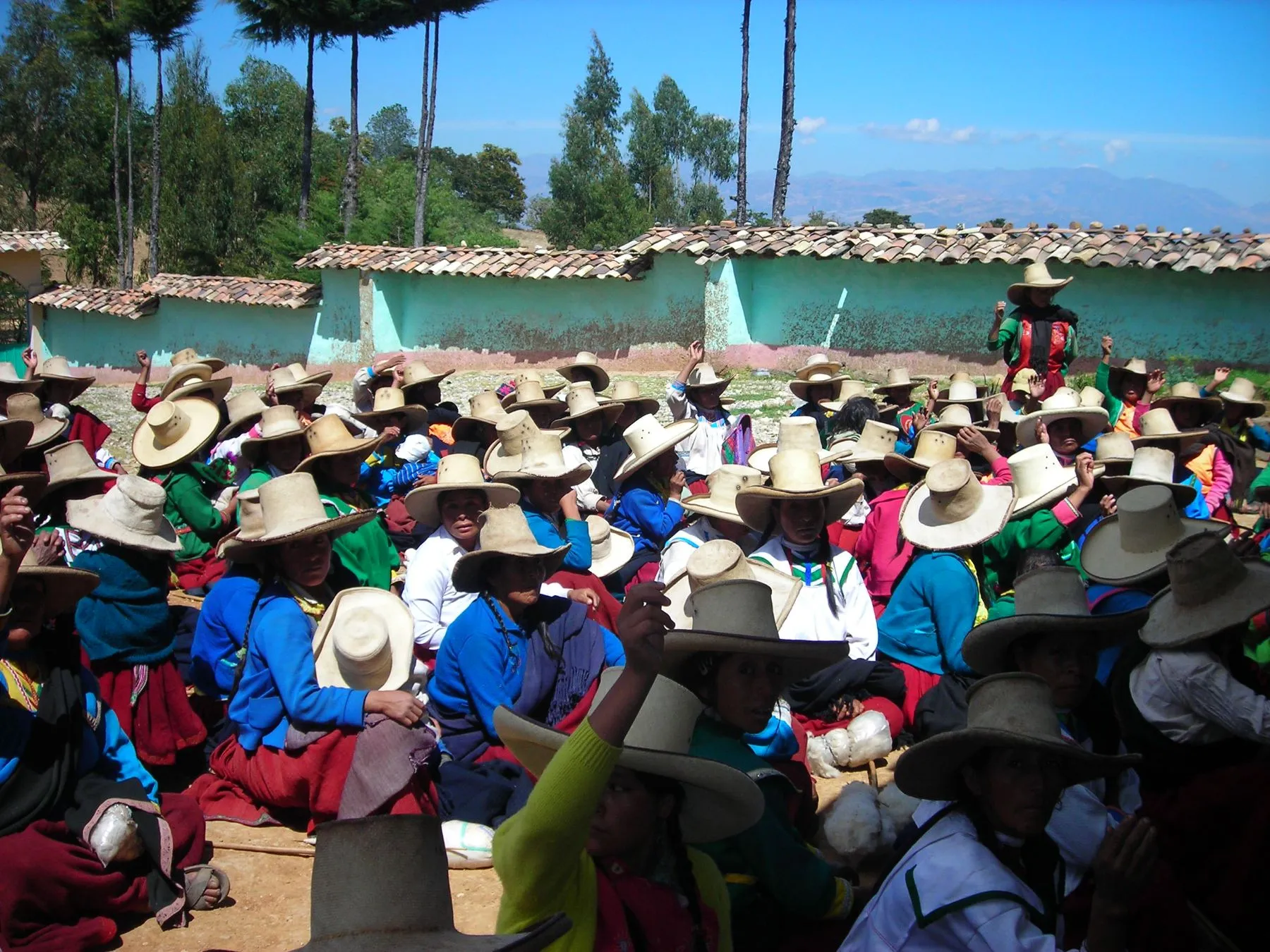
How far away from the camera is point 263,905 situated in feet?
13.4

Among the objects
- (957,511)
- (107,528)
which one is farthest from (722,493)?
(107,528)

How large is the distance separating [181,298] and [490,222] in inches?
1111

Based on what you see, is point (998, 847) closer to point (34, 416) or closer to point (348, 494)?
point (348, 494)

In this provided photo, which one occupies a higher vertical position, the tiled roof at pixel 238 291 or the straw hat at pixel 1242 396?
the tiled roof at pixel 238 291

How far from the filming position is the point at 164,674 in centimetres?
505

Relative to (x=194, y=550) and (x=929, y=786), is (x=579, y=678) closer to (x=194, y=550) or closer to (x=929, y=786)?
(x=929, y=786)

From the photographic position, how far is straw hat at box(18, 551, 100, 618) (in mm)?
3775

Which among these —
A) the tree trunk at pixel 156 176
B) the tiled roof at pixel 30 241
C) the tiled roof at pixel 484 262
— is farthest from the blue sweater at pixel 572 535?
the tree trunk at pixel 156 176

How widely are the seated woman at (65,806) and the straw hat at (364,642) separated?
73cm

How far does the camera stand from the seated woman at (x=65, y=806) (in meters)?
3.59

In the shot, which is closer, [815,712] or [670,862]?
[670,862]

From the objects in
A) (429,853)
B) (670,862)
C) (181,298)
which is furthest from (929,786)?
(181,298)

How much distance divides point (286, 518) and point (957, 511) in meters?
3.18

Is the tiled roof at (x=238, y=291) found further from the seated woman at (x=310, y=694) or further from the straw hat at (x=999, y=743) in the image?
the straw hat at (x=999, y=743)
